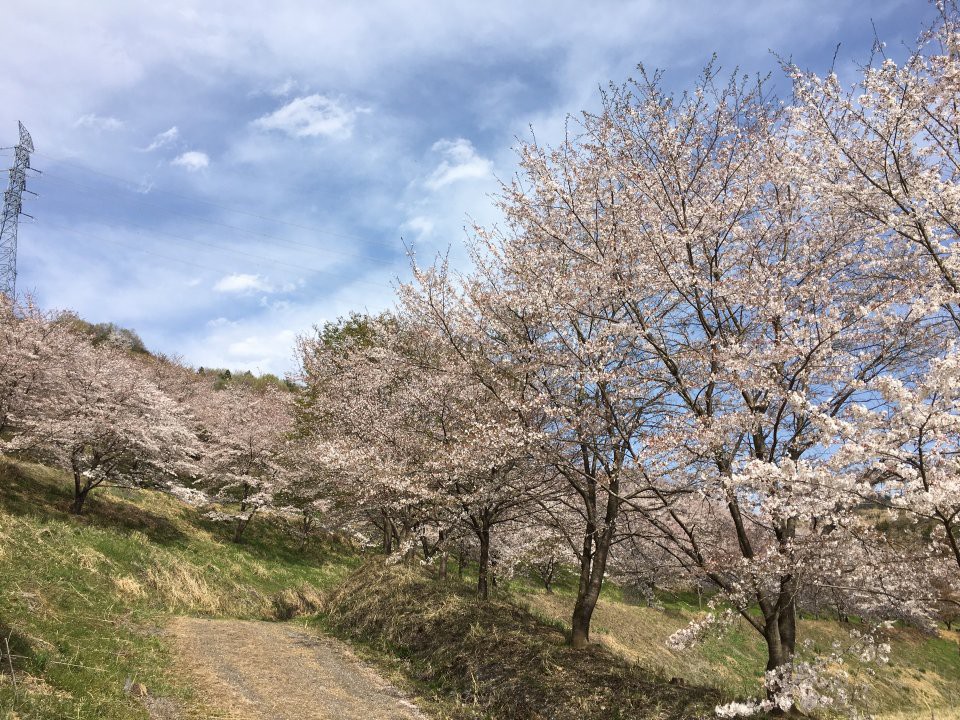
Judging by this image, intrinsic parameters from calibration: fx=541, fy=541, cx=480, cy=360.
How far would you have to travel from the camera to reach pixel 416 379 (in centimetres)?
1698

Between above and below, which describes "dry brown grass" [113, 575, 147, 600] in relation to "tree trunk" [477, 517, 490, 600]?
below

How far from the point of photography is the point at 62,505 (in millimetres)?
18453

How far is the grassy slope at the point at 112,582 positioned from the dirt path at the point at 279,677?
0.53 metres

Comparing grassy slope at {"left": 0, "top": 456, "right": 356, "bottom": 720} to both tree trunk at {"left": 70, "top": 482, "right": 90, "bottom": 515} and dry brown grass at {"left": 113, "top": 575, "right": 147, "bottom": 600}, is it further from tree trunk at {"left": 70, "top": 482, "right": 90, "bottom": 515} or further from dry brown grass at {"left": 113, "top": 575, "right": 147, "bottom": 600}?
tree trunk at {"left": 70, "top": 482, "right": 90, "bottom": 515}

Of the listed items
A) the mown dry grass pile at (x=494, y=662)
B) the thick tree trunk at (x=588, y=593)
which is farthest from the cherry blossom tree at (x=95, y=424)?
the thick tree trunk at (x=588, y=593)

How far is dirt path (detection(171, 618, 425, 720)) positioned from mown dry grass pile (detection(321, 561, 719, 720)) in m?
0.90

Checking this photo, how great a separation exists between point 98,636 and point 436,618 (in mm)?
6159

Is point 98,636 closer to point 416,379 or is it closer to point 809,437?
point 416,379

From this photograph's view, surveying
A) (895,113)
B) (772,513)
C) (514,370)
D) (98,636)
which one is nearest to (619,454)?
(514,370)

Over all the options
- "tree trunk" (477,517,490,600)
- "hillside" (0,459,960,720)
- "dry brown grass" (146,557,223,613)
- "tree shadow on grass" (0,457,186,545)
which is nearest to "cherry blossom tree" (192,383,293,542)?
"hillside" (0,459,960,720)

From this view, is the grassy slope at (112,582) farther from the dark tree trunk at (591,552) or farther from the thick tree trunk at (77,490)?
the dark tree trunk at (591,552)

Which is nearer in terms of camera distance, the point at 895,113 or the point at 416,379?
the point at 895,113

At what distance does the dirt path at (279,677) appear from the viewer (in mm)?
8031

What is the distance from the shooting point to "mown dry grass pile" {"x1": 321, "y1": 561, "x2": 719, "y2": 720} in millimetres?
7956
